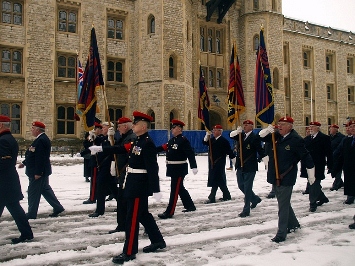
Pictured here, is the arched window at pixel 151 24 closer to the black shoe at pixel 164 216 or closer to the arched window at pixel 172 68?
the arched window at pixel 172 68

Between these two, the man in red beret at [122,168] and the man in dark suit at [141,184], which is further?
the man in red beret at [122,168]

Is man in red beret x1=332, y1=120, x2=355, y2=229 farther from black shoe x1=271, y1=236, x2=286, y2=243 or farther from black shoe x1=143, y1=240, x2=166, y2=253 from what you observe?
black shoe x1=143, y1=240, x2=166, y2=253

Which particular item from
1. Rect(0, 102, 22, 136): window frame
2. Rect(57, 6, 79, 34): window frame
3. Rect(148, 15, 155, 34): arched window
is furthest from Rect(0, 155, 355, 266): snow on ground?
Rect(148, 15, 155, 34): arched window

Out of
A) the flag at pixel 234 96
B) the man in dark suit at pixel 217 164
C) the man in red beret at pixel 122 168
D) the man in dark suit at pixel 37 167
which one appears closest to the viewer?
the man in red beret at pixel 122 168

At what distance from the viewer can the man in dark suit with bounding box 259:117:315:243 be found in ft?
17.7

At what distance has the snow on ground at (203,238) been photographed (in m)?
4.48

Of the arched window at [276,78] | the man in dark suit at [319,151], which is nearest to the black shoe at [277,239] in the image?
the man in dark suit at [319,151]

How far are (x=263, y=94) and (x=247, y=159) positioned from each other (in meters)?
1.42

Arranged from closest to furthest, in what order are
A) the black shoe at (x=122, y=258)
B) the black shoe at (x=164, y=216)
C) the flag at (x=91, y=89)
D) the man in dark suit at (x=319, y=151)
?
the black shoe at (x=122, y=258) → the black shoe at (x=164, y=216) → the flag at (x=91, y=89) → the man in dark suit at (x=319, y=151)

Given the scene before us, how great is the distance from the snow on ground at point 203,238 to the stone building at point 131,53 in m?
13.3

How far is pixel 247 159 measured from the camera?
7.47 meters

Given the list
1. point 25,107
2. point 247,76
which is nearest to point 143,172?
point 25,107

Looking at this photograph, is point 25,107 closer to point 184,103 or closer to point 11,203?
point 184,103

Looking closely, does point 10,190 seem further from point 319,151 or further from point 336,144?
point 336,144
